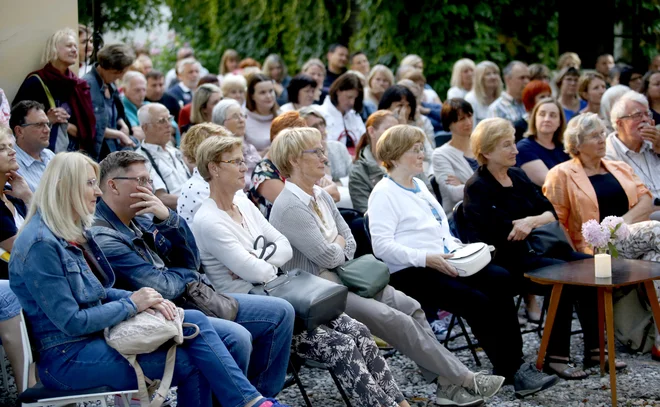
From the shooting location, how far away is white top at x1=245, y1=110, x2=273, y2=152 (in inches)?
305

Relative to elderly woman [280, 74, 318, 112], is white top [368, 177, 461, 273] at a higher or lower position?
lower

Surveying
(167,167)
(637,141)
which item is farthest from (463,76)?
Result: (167,167)

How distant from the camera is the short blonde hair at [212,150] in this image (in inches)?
192

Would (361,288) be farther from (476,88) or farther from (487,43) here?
(487,43)

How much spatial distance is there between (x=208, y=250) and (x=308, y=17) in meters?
9.79

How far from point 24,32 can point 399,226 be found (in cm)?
293

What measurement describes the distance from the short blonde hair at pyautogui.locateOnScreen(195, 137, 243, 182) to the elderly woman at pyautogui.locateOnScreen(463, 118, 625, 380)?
68.7 inches

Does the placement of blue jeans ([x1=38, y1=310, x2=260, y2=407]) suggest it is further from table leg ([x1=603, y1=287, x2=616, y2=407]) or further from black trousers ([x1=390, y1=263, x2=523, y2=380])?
table leg ([x1=603, y1=287, x2=616, y2=407])

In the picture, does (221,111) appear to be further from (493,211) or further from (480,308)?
(480,308)

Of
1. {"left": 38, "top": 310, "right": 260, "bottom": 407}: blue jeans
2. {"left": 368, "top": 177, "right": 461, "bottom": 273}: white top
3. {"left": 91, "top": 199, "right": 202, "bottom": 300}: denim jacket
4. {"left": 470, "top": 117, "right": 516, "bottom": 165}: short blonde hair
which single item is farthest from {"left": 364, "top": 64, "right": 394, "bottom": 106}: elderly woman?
{"left": 38, "top": 310, "right": 260, "bottom": 407}: blue jeans

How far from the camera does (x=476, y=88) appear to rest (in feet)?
32.1

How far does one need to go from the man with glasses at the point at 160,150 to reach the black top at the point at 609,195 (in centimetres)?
302

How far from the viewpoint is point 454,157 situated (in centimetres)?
716

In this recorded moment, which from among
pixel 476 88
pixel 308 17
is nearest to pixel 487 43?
pixel 476 88
